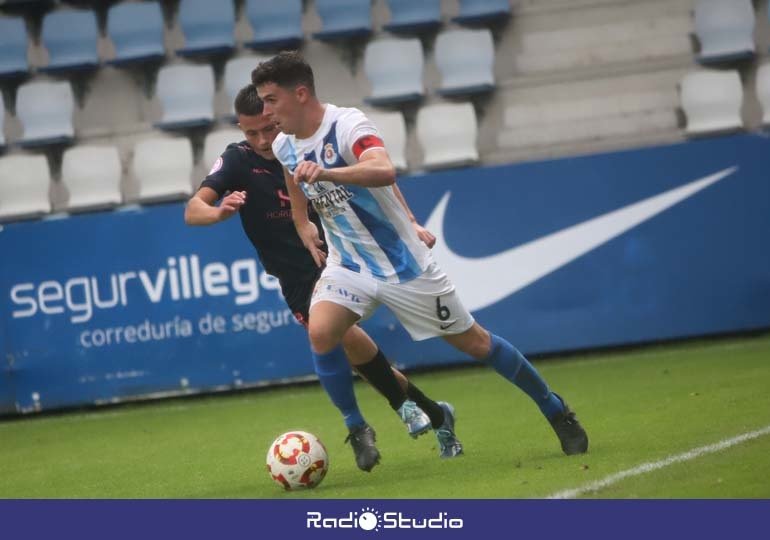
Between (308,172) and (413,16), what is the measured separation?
8126 millimetres

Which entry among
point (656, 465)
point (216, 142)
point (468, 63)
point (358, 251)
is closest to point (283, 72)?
point (358, 251)

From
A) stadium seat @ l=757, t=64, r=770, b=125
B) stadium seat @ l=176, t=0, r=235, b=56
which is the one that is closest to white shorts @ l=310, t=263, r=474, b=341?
stadium seat @ l=757, t=64, r=770, b=125

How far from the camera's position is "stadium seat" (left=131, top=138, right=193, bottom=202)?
13.2 metres

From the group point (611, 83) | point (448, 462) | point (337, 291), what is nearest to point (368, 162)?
point (337, 291)

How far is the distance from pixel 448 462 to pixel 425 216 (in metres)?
4.64

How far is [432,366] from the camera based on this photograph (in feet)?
38.3

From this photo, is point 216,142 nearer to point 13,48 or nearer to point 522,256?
point 13,48

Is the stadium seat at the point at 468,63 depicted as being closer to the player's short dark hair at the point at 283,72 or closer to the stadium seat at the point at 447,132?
the stadium seat at the point at 447,132

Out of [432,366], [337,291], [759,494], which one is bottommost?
[432,366]

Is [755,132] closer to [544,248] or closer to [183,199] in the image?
[544,248]

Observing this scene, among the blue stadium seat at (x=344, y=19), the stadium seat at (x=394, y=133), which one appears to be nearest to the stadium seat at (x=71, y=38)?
the blue stadium seat at (x=344, y=19)

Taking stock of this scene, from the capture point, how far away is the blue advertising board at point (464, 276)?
11.2m

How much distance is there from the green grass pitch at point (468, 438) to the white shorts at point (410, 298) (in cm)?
71

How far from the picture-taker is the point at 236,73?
13758 millimetres
